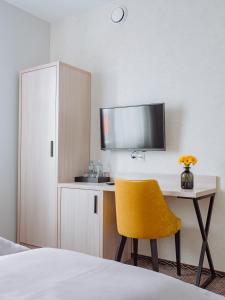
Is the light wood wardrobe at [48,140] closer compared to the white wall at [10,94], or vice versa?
the light wood wardrobe at [48,140]

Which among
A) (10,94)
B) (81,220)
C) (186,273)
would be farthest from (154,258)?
(10,94)

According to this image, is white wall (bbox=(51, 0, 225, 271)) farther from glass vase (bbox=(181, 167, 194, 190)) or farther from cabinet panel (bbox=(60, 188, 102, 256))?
cabinet panel (bbox=(60, 188, 102, 256))

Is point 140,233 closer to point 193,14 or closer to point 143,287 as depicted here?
point 143,287

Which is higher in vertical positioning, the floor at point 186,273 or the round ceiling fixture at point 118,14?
the round ceiling fixture at point 118,14

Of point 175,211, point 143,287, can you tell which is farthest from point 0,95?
point 143,287

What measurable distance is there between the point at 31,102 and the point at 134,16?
1380 mm

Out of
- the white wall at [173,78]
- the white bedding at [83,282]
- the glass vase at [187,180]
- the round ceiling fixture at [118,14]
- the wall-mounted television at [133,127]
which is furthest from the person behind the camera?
the round ceiling fixture at [118,14]

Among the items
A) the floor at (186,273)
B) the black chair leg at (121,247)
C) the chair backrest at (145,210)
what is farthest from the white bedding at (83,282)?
the floor at (186,273)

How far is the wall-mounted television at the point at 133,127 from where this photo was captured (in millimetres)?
3162

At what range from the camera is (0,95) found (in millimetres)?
3539

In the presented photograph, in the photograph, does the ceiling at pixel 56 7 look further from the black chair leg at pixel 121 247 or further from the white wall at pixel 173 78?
the black chair leg at pixel 121 247

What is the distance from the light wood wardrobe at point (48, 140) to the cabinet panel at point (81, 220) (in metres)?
0.13

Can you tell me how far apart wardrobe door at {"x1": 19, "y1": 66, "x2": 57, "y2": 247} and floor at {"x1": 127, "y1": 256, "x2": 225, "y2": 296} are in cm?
91

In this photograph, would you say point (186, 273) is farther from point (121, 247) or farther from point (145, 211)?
point (145, 211)
